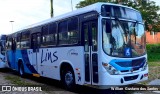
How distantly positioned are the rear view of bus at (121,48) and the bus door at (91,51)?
354 mm

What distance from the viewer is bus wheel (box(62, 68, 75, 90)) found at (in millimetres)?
11633

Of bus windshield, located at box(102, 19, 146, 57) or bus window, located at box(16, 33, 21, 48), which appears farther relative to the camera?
bus window, located at box(16, 33, 21, 48)

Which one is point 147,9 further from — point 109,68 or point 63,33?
point 109,68

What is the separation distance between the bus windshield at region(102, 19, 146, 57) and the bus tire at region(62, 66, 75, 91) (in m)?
2.49

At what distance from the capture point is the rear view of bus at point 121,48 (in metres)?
9.66

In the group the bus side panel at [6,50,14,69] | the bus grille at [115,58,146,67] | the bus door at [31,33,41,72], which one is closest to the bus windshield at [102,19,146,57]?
the bus grille at [115,58,146,67]

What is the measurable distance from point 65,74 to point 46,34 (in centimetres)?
269

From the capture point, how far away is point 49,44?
13508 millimetres

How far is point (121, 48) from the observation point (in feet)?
32.9

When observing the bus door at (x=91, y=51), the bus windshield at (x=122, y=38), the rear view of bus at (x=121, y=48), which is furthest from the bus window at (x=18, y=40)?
the bus windshield at (x=122, y=38)

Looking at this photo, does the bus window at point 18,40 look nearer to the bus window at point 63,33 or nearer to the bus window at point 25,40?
the bus window at point 25,40

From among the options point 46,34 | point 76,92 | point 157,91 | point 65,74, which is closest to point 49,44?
point 46,34

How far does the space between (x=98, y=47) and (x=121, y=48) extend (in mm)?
857

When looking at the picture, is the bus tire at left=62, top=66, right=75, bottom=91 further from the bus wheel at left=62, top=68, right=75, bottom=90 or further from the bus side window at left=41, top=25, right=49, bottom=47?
the bus side window at left=41, top=25, right=49, bottom=47
